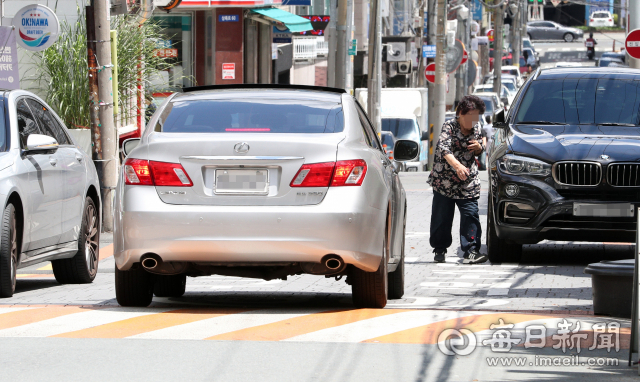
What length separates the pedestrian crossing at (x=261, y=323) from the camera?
6480mm

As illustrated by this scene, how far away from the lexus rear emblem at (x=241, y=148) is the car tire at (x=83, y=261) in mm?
3248

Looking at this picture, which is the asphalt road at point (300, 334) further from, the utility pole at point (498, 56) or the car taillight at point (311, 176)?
the utility pole at point (498, 56)

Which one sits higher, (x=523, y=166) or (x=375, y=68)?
(x=375, y=68)

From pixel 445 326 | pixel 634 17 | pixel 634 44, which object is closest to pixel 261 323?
pixel 445 326

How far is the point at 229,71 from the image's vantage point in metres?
28.2

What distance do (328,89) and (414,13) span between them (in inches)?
2021

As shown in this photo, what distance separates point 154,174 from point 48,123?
10.1 feet

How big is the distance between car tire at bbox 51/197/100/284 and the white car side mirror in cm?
113

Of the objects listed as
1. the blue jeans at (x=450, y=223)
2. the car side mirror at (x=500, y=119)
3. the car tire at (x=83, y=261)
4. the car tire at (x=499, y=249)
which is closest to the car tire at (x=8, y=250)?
the car tire at (x=83, y=261)

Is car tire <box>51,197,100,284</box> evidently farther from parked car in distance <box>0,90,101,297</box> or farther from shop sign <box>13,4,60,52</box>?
shop sign <box>13,4,60,52</box>

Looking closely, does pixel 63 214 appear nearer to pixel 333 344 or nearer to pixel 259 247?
pixel 259 247

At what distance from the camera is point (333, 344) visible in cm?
622

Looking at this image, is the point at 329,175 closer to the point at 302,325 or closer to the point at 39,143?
the point at 302,325

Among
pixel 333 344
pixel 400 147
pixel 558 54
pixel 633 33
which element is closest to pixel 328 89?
pixel 400 147
